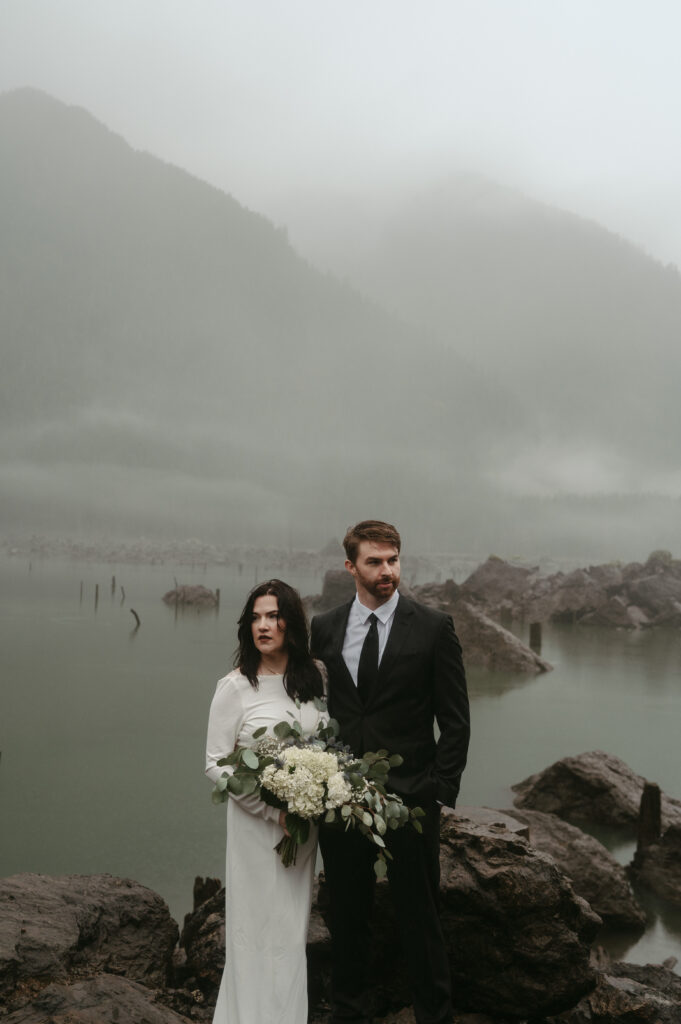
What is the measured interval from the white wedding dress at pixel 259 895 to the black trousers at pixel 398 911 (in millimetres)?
137

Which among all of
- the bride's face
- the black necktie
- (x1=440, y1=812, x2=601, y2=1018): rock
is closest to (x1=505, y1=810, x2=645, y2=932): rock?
(x1=440, y1=812, x2=601, y2=1018): rock

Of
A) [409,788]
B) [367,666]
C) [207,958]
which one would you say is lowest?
[207,958]

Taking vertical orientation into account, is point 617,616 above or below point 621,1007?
below

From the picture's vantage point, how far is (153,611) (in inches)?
2399

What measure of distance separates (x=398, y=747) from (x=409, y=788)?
0.53 ft

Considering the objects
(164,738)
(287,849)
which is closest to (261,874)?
(287,849)

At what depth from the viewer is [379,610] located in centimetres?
333

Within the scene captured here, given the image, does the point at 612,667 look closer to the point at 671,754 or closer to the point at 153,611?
the point at 671,754

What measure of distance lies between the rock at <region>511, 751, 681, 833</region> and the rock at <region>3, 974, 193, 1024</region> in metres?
9.13

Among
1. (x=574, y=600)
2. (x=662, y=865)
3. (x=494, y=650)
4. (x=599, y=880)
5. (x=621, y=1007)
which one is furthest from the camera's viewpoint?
(x=574, y=600)

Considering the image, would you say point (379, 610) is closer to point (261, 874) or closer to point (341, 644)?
point (341, 644)

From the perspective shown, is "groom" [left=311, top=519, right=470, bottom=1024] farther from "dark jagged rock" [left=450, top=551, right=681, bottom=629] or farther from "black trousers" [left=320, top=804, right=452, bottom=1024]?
"dark jagged rock" [left=450, top=551, right=681, bottom=629]

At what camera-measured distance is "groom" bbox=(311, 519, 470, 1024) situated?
3.19 m

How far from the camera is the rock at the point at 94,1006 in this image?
3055mm
